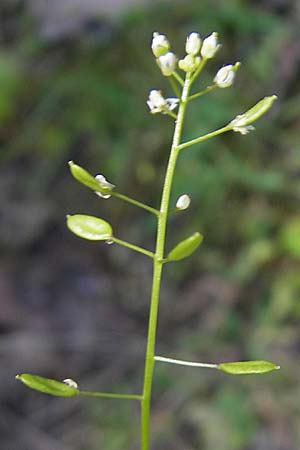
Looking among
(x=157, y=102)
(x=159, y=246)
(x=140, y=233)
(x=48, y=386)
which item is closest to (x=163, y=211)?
(x=159, y=246)

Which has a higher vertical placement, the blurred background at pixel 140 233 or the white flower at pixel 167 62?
the blurred background at pixel 140 233

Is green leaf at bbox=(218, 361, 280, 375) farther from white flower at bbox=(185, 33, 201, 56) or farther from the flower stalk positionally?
white flower at bbox=(185, 33, 201, 56)

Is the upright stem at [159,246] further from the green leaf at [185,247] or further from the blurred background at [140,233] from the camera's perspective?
the blurred background at [140,233]

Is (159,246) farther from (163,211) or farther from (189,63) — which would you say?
(189,63)

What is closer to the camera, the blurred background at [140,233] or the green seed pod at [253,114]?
the green seed pod at [253,114]

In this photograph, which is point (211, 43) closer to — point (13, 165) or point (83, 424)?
point (83, 424)

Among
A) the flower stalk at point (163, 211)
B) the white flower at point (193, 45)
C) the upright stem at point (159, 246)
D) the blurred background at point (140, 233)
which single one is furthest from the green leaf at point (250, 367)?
the blurred background at point (140, 233)
